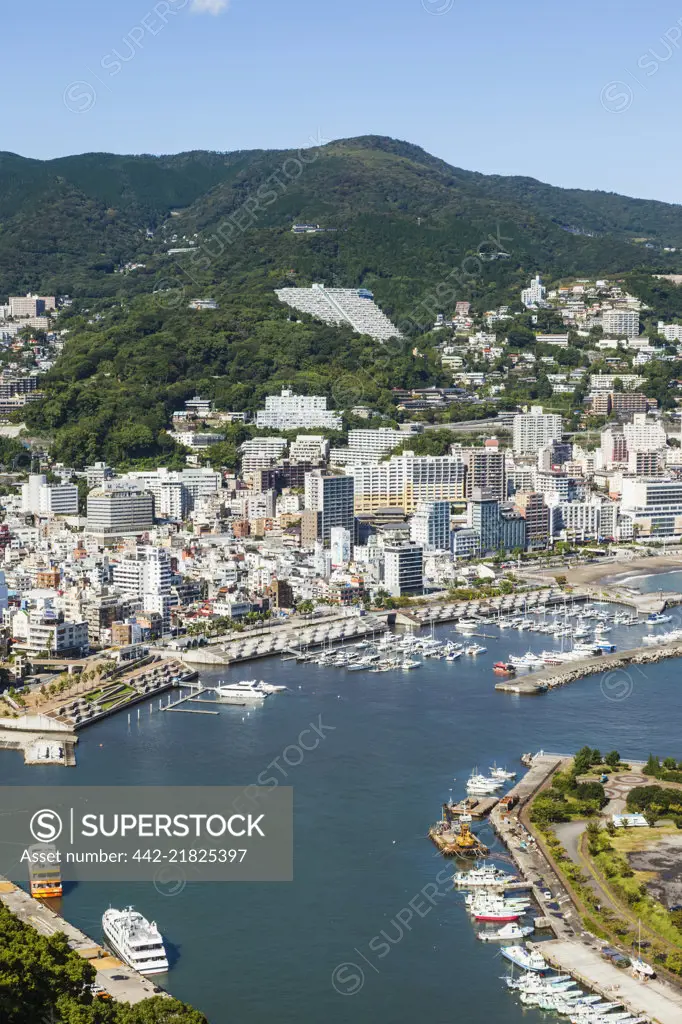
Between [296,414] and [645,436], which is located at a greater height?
[296,414]

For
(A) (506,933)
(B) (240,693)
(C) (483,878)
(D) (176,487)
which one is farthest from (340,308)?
(A) (506,933)

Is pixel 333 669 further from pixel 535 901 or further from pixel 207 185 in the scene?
pixel 207 185

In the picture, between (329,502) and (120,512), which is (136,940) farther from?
(120,512)

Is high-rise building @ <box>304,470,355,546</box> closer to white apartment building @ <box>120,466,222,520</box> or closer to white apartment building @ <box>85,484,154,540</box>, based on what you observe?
white apartment building @ <box>120,466,222,520</box>

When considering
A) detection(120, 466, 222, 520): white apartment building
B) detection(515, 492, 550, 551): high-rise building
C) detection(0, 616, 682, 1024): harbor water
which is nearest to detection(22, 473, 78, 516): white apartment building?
detection(120, 466, 222, 520): white apartment building

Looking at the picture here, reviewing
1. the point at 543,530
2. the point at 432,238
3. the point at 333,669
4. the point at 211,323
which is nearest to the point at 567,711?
the point at 333,669
